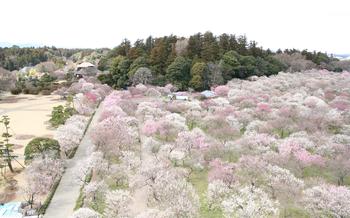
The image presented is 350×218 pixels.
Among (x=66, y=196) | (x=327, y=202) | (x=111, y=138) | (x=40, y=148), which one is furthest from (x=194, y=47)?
(x=327, y=202)

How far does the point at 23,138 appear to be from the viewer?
110 ft

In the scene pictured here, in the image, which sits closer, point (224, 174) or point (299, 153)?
point (224, 174)

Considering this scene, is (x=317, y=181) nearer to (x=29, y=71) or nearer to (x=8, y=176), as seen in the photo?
(x=8, y=176)

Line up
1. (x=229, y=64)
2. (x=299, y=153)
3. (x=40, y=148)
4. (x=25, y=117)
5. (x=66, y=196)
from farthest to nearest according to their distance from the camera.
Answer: (x=229, y=64) → (x=25, y=117) → (x=40, y=148) → (x=299, y=153) → (x=66, y=196)

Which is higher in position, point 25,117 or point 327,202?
point 327,202

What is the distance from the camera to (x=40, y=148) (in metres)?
24.5

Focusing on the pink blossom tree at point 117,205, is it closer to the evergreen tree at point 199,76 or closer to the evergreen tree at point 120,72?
the evergreen tree at point 199,76

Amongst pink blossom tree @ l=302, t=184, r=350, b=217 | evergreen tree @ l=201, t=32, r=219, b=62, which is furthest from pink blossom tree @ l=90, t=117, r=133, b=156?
evergreen tree @ l=201, t=32, r=219, b=62

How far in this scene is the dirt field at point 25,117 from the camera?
1185 inches

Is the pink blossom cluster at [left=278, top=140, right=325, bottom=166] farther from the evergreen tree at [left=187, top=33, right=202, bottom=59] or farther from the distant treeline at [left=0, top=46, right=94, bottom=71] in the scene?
the distant treeline at [left=0, top=46, right=94, bottom=71]

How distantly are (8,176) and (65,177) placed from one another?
4.19 meters

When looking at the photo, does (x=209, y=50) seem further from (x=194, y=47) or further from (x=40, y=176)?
(x=40, y=176)

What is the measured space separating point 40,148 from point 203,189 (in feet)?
37.2

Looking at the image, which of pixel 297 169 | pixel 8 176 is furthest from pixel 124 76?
A: pixel 297 169
